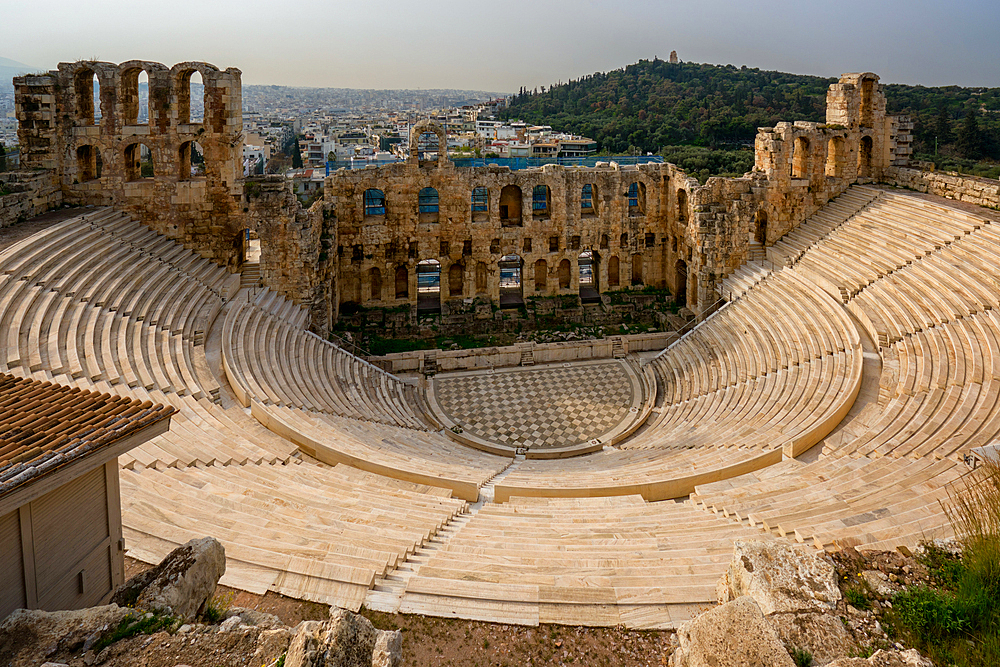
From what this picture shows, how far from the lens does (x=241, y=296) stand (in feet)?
72.4

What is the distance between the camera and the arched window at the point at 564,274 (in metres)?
29.1

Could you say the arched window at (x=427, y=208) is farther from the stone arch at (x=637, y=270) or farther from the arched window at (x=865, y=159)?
the arched window at (x=865, y=159)

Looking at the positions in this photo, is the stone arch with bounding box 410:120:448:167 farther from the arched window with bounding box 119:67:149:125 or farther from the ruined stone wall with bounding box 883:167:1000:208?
the ruined stone wall with bounding box 883:167:1000:208

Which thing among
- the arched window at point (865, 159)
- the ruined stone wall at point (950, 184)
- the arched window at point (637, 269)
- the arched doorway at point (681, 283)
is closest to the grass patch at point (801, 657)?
the ruined stone wall at point (950, 184)

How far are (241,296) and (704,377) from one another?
1523 cm

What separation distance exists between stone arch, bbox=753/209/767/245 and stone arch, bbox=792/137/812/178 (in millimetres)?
2313

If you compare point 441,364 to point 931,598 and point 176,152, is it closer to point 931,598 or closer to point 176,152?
point 176,152

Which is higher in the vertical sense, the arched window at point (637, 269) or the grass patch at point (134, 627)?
the arched window at point (637, 269)

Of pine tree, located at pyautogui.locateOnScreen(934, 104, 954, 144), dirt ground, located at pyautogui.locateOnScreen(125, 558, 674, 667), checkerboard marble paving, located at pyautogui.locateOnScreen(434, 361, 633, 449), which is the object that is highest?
pine tree, located at pyautogui.locateOnScreen(934, 104, 954, 144)

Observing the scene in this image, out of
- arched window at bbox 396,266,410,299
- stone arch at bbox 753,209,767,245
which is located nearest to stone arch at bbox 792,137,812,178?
stone arch at bbox 753,209,767,245

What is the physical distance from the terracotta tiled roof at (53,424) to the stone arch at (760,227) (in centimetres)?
2531

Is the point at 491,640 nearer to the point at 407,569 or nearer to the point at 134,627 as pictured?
the point at 407,569

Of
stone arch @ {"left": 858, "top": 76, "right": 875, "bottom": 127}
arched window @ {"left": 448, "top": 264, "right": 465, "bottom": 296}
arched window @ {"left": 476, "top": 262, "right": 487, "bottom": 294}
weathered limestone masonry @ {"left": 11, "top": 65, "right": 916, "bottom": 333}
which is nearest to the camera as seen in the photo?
weathered limestone masonry @ {"left": 11, "top": 65, "right": 916, "bottom": 333}

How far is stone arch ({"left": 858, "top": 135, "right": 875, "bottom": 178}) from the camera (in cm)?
2800
